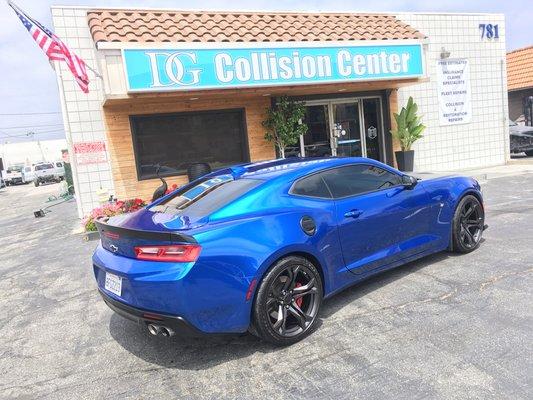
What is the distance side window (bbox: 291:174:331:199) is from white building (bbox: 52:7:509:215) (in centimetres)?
521

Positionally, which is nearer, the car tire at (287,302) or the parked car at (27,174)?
the car tire at (287,302)

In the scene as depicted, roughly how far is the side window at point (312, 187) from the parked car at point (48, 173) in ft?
126

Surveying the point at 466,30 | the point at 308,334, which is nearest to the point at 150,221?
the point at 308,334

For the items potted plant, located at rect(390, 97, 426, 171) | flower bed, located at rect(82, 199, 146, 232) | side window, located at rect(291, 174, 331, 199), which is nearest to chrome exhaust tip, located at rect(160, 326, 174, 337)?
side window, located at rect(291, 174, 331, 199)

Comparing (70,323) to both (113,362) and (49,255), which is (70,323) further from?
(49,255)

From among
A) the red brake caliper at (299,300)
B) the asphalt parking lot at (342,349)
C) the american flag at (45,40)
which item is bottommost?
the asphalt parking lot at (342,349)

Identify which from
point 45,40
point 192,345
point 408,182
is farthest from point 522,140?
point 192,345

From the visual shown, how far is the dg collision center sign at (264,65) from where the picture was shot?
27.4 ft

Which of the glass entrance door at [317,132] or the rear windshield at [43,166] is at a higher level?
the glass entrance door at [317,132]

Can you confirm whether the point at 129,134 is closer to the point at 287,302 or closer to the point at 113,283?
the point at 113,283

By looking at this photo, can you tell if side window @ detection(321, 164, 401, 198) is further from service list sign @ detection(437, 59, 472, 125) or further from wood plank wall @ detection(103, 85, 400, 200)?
service list sign @ detection(437, 59, 472, 125)

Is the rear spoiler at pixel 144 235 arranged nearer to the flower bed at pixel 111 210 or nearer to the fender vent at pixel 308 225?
the fender vent at pixel 308 225

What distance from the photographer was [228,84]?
29.4 ft

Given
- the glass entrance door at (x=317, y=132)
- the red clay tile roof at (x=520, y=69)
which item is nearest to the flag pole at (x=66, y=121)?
the glass entrance door at (x=317, y=132)
